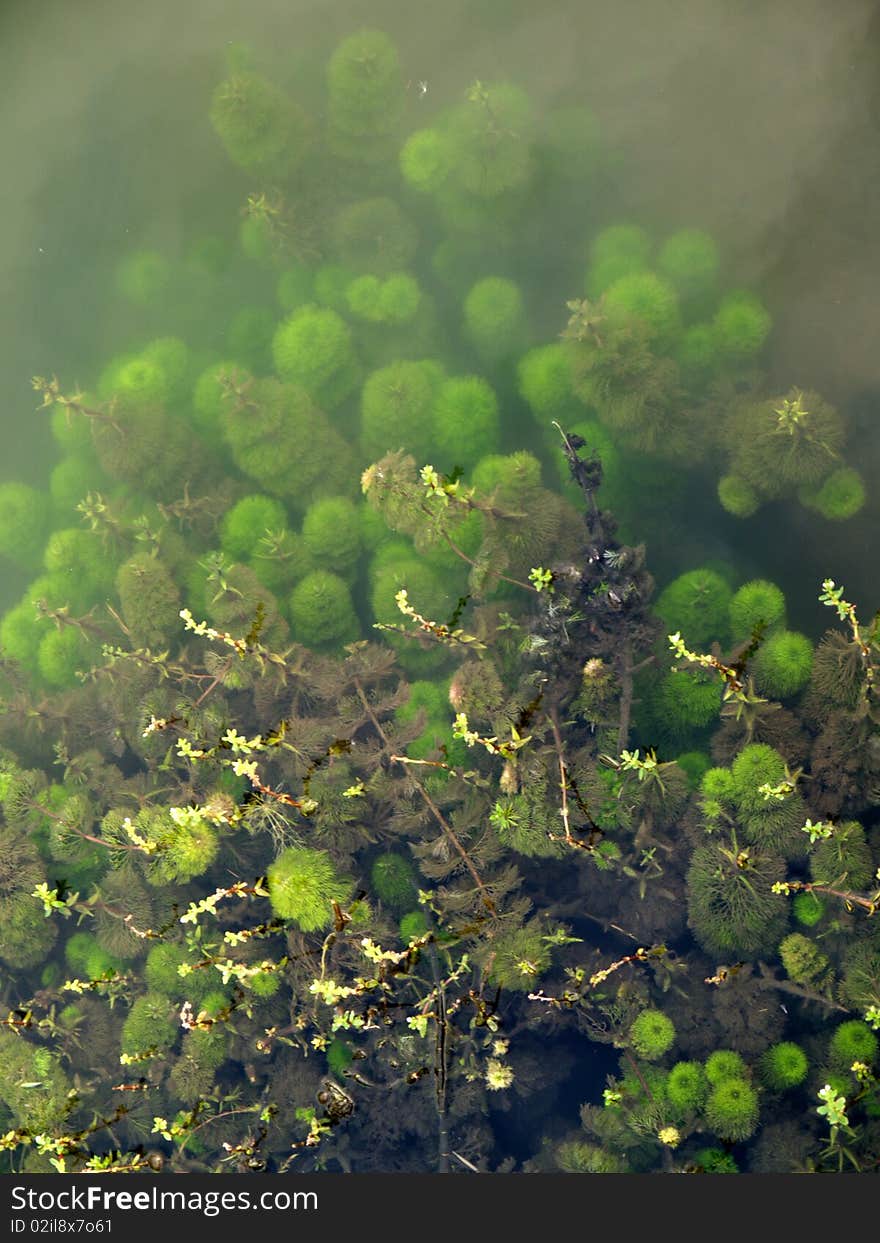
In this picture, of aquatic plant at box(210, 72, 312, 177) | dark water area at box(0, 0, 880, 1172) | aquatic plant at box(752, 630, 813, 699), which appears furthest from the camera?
aquatic plant at box(210, 72, 312, 177)

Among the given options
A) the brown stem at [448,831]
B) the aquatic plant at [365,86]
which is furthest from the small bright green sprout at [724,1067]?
the aquatic plant at [365,86]

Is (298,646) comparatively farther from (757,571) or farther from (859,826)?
(859,826)

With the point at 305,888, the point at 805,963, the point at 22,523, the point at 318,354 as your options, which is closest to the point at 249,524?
the point at 318,354

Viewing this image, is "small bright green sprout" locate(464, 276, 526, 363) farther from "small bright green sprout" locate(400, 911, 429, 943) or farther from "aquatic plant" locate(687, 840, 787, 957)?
"small bright green sprout" locate(400, 911, 429, 943)

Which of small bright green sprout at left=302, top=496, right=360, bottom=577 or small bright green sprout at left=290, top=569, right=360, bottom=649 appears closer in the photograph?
small bright green sprout at left=290, top=569, right=360, bottom=649

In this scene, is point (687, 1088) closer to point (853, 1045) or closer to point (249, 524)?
point (853, 1045)

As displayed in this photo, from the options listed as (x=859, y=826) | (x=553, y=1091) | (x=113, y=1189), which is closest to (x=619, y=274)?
(x=859, y=826)

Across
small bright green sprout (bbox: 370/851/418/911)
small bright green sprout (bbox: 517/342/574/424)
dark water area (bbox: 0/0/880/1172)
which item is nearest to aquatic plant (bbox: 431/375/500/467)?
dark water area (bbox: 0/0/880/1172)

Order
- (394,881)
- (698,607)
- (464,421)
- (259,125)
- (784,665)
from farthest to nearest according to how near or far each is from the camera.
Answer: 1. (259,125)
2. (464,421)
3. (698,607)
4. (394,881)
5. (784,665)

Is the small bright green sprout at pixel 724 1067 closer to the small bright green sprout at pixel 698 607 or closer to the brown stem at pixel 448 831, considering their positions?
the brown stem at pixel 448 831

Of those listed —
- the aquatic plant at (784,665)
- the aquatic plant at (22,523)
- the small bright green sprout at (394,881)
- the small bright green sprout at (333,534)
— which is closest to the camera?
the aquatic plant at (784,665)
